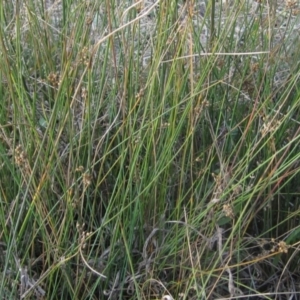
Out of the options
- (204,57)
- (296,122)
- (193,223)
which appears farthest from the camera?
(204,57)

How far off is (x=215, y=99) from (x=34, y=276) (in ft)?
1.67

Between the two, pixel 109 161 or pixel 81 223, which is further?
pixel 109 161

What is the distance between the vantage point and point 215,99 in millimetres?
1451

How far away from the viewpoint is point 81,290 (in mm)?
1273

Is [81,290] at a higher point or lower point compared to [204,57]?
lower

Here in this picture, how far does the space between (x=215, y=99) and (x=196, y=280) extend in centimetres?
41

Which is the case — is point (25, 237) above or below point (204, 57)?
below

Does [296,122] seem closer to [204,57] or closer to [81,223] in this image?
[204,57]

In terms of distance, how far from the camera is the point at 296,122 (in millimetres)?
1340

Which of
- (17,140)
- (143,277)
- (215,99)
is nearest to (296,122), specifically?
(215,99)

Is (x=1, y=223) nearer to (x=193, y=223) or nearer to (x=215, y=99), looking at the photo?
(x=193, y=223)

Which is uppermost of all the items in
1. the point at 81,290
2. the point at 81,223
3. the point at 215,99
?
the point at 215,99

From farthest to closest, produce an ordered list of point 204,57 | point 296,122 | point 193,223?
point 204,57, point 296,122, point 193,223

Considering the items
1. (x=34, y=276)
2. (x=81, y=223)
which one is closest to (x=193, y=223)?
(x=81, y=223)
